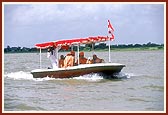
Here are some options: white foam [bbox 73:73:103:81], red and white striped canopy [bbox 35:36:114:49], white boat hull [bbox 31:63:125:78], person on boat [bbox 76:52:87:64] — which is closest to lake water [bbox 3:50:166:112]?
white foam [bbox 73:73:103:81]

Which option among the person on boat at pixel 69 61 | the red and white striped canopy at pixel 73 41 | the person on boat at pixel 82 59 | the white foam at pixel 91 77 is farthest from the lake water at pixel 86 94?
the red and white striped canopy at pixel 73 41

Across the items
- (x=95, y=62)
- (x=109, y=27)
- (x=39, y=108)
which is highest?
(x=109, y=27)

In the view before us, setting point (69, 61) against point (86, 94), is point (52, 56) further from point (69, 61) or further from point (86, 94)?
point (86, 94)

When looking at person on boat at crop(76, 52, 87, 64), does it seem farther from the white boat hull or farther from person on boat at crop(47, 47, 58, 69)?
person on boat at crop(47, 47, 58, 69)

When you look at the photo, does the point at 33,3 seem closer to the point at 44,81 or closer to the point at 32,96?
the point at 32,96

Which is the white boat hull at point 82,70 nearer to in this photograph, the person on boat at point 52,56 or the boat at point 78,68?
the boat at point 78,68

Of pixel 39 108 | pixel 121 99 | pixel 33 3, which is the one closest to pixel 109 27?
pixel 121 99

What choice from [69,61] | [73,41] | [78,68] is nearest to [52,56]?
[69,61]

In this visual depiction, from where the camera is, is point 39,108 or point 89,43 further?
point 89,43

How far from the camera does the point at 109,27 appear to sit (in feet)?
49.7

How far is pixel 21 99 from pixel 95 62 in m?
4.69

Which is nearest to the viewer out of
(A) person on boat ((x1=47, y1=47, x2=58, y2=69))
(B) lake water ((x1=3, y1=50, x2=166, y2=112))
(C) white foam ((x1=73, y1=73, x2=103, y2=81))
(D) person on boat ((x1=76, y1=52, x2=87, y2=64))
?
(B) lake water ((x1=3, y1=50, x2=166, y2=112))

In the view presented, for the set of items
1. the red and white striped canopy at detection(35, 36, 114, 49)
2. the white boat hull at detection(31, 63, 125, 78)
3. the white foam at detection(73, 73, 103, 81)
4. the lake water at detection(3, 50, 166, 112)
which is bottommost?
the lake water at detection(3, 50, 166, 112)

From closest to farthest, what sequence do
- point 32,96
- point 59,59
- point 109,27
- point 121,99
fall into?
1. point 121,99
2. point 32,96
3. point 109,27
4. point 59,59
